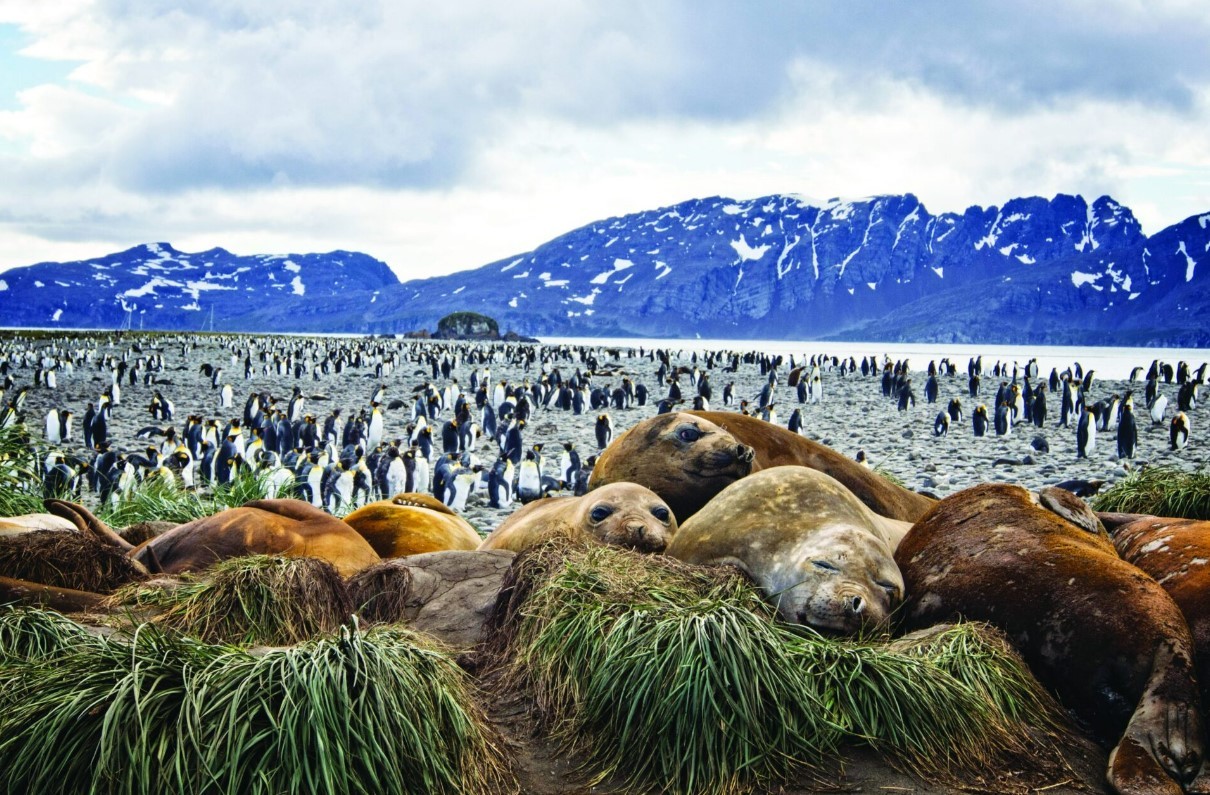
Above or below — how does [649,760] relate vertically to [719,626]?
below

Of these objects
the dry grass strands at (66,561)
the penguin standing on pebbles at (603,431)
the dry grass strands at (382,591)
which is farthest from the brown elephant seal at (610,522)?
the penguin standing on pebbles at (603,431)

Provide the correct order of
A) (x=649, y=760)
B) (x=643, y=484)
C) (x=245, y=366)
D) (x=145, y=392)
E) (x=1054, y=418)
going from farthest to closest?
(x=245, y=366)
(x=145, y=392)
(x=1054, y=418)
(x=643, y=484)
(x=649, y=760)

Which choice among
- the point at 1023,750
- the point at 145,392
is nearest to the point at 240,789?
the point at 1023,750

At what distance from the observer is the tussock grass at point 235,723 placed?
113 inches

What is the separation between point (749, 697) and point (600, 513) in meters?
2.39

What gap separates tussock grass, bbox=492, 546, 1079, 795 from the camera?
11.6 ft

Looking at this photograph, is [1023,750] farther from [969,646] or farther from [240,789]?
[240,789]

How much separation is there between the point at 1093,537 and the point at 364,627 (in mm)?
3667

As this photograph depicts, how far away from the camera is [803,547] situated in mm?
4902

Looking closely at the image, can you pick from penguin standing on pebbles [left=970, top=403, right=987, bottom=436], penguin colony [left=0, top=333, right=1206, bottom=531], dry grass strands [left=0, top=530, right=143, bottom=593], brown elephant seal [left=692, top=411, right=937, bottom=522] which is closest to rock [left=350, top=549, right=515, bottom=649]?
dry grass strands [left=0, top=530, right=143, bottom=593]

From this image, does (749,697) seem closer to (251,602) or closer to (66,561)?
(251,602)

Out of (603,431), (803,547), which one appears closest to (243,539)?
(803,547)

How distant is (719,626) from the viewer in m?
3.79

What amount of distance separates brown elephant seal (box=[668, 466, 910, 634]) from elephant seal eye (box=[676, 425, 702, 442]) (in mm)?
1178
